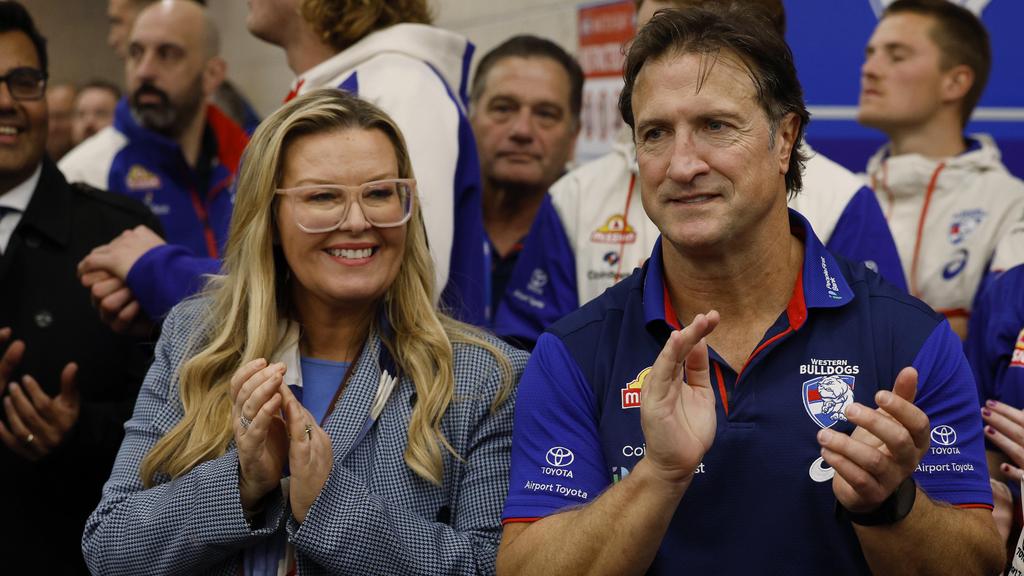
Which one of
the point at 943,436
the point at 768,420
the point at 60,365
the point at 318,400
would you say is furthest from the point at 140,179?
the point at 943,436

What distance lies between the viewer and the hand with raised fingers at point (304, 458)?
238 cm

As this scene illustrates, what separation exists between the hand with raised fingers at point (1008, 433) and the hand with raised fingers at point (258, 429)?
5.21 ft

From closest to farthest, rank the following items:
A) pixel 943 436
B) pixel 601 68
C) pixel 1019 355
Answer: pixel 943 436
pixel 1019 355
pixel 601 68

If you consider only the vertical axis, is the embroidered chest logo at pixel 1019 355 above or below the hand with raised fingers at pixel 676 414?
below

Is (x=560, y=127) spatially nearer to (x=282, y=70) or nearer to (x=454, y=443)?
(x=454, y=443)

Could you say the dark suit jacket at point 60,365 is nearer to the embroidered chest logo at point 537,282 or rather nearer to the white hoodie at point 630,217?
the embroidered chest logo at point 537,282

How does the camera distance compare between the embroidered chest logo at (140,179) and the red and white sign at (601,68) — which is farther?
the red and white sign at (601,68)

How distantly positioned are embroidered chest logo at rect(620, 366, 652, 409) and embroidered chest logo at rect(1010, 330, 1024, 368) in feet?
4.24

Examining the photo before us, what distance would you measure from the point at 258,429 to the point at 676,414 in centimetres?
84

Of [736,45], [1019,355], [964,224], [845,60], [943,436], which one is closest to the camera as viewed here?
[943,436]

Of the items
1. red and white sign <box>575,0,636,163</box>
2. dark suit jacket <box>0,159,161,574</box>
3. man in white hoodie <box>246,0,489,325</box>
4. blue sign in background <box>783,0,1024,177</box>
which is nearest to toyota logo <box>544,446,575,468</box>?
man in white hoodie <box>246,0,489,325</box>

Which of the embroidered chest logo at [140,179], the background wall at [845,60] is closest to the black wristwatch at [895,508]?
the background wall at [845,60]

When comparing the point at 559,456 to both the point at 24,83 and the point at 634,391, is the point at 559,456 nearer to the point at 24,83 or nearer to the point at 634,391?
the point at 634,391

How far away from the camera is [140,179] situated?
548 cm
